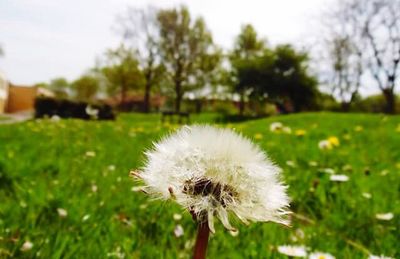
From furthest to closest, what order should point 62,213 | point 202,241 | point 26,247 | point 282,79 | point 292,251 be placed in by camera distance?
point 282,79, point 62,213, point 292,251, point 26,247, point 202,241

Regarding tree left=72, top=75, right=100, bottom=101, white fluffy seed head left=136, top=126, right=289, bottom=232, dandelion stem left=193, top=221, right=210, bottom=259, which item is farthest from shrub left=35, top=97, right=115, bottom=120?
tree left=72, top=75, right=100, bottom=101

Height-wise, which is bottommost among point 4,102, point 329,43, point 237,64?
point 4,102

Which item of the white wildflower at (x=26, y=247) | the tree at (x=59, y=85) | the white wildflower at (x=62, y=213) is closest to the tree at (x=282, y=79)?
the white wildflower at (x=62, y=213)

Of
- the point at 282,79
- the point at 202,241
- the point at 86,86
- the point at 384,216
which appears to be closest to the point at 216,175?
the point at 202,241

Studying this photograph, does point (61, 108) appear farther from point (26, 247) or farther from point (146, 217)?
point (26, 247)

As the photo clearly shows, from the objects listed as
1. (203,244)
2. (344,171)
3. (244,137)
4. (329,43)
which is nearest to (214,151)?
(244,137)

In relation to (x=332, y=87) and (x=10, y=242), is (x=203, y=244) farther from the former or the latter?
(x=332, y=87)

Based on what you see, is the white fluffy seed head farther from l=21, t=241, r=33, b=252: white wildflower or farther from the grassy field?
l=21, t=241, r=33, b=252: white wildflower
